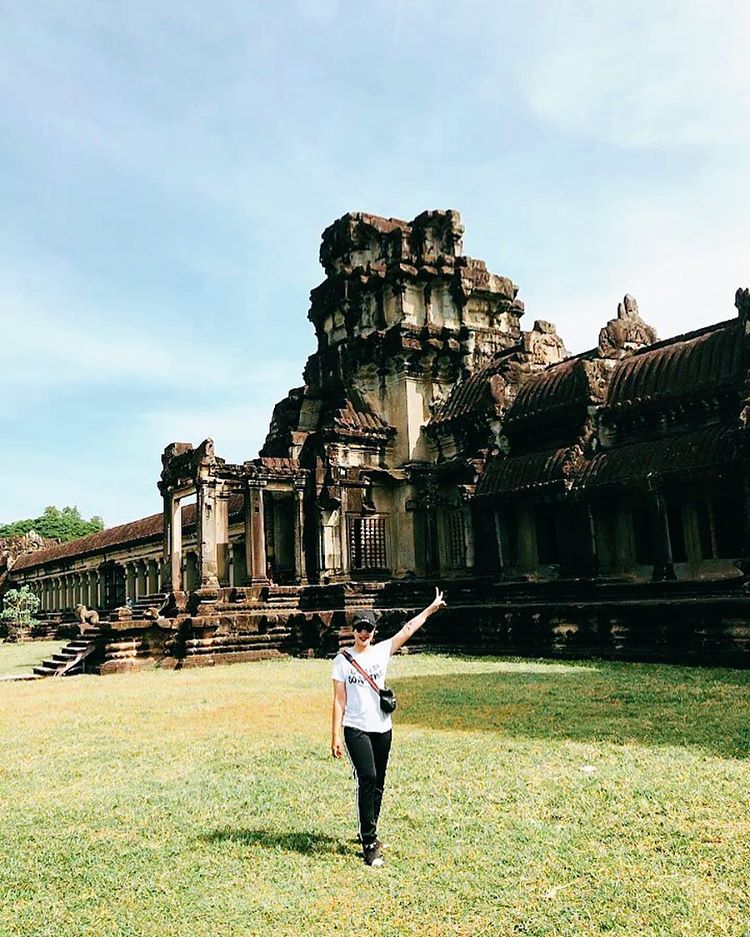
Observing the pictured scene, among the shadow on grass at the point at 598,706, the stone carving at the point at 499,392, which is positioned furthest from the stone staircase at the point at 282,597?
the shadow on grass at the point at 598,706

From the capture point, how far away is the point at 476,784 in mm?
6629

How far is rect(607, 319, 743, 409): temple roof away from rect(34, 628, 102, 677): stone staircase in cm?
1419

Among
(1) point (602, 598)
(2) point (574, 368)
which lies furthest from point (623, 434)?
(1) point (602, 598)

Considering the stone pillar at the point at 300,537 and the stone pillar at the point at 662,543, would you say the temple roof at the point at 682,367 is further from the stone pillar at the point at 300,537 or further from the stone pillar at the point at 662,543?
the stone pillar at the point at 300,537

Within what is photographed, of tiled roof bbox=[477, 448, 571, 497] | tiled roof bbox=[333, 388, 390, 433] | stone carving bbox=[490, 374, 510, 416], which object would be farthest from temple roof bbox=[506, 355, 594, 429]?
tiled roof bbox=[333, 388, 390, 433]

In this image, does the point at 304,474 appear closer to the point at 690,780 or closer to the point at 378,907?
the point at 690,780

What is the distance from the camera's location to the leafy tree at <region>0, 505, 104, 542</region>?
8494 centimetres

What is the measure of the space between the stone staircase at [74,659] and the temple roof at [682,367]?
14193mm

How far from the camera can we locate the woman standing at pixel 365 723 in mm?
4945

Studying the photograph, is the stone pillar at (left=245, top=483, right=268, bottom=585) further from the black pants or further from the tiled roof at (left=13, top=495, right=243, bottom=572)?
the black pants

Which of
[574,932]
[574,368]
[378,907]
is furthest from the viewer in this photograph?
[574,368]

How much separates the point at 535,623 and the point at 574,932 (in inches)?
539

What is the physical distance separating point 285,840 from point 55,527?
86646mm

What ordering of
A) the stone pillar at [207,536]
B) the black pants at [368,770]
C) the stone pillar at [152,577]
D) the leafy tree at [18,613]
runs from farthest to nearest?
the leafy tree at [18,613] → the stone pillar at [152,577] → the stone pillar at [207,536] → the black pants at [368,770]
